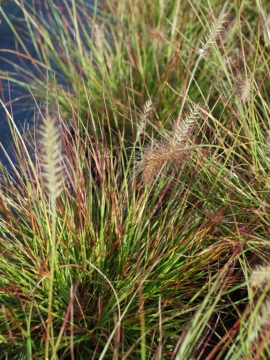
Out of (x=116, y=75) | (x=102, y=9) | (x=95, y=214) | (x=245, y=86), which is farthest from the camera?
(x=102, y=9)

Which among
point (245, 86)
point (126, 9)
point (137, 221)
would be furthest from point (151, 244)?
point (126, 9)

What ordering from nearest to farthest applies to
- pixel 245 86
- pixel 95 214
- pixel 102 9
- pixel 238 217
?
pixel 245 86
pixel 238 217
pixel 95 214
pixel 102 9

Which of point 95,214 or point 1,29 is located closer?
point 95,214

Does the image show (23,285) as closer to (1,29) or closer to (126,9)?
(126,9)

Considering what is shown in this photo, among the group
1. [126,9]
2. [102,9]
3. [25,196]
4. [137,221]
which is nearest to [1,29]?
[102,9]

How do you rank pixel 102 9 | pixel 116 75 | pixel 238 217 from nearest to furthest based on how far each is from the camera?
pixel 238 217
pixel 116 75
pixel 102 9

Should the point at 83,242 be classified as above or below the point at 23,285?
above

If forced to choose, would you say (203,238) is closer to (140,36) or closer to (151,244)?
(151,244)

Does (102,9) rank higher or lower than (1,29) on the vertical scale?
higher

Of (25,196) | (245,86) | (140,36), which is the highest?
(245,86)
